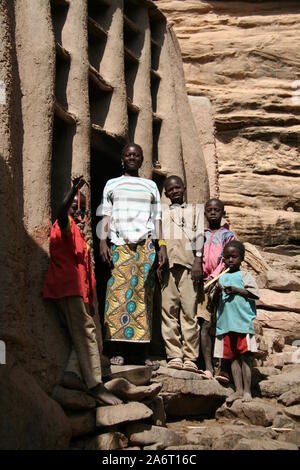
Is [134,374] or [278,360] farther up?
[134,374]

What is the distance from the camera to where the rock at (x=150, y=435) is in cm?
471

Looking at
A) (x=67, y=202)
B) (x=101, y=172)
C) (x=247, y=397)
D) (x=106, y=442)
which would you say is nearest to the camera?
(x=106, y=442)

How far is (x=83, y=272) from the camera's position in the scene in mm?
5191

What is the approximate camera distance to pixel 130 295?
5734 millimetres

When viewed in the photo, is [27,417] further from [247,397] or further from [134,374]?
[247,397]

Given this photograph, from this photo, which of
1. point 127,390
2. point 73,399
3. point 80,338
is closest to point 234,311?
point 127,390

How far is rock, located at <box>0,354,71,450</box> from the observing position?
4.12 metres

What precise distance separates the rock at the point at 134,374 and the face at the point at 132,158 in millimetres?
1786

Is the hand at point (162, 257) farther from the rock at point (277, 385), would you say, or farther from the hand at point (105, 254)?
the rock at point (277, 385)

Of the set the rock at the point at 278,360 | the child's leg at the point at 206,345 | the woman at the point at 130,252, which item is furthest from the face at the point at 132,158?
the rock at the point at 278,360

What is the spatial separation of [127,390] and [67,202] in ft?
4.52

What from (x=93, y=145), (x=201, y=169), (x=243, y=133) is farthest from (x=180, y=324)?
(x=243, y=133)

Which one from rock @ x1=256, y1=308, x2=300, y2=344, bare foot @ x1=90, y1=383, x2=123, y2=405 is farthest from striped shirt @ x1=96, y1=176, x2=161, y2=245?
rock @ x1=256, y1=308, x2=300, y2=344

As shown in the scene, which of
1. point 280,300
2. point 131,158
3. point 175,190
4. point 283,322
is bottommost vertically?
point 283,322
